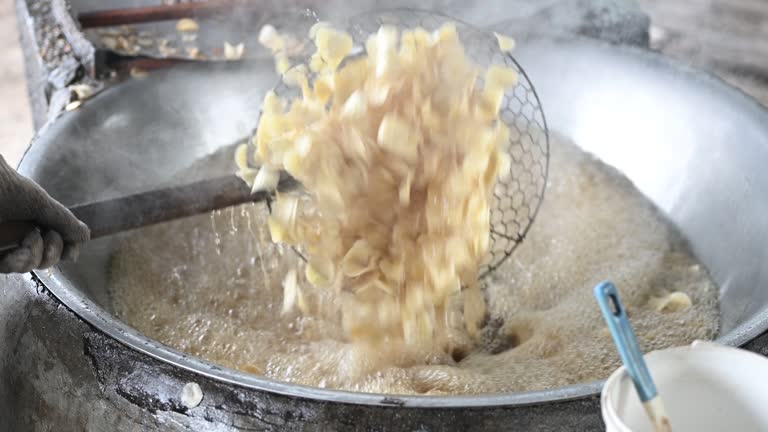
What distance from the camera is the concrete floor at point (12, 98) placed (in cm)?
374

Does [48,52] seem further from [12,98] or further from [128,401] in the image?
[12,98]

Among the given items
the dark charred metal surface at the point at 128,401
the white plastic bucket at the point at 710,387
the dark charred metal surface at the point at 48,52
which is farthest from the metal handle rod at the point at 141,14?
the white plastic bucket at the point at 710,387

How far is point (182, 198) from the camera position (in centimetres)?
141

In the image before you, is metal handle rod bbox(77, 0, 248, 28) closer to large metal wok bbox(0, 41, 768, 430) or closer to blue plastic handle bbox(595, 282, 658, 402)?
large metal wok bbox(0, 41, 768, 430)

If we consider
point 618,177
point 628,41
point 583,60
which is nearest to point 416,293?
point 618,177

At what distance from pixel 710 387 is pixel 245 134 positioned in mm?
1543

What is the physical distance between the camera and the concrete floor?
3.74 metres

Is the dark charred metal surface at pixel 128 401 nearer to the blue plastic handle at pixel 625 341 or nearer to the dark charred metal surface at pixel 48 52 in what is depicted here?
the blue plastic handle at pixel 625 341

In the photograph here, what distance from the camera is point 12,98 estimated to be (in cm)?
416

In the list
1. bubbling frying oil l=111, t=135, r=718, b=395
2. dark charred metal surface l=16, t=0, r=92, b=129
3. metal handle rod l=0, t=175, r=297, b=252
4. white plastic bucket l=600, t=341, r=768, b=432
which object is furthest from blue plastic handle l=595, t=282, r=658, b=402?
dark charred metal surface l=16, t=0, r=92, b=129

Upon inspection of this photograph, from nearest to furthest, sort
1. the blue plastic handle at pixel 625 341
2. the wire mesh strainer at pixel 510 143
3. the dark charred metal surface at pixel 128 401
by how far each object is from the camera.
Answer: the blue plastic handle at pixel 625 341
the dark charred metal surface at pixel 128 401
the wire mesh strainer at pixel 510 143

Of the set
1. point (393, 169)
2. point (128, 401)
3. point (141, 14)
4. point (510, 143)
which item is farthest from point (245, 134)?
point (128, 401)

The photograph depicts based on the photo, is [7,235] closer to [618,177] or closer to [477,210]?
[477,210]

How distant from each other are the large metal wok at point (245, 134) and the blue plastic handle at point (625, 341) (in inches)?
12.3
